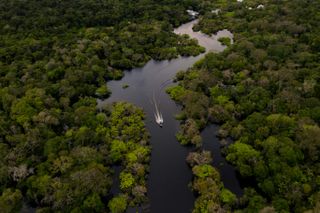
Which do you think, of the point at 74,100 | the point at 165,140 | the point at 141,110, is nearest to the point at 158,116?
the point at 141,110

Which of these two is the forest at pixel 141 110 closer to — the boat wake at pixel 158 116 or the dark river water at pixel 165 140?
the dark river water at pixel 165 140

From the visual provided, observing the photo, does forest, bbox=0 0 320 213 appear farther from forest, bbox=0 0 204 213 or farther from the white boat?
the white boat

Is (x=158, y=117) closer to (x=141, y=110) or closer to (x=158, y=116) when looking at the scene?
(x=158, y=116)

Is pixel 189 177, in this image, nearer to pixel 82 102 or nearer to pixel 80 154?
pixel 80 154

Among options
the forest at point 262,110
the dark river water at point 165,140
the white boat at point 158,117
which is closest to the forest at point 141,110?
the forest at point 262,110

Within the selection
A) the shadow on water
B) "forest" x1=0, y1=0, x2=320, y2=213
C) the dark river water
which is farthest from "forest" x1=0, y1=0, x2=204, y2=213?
the shadow on water

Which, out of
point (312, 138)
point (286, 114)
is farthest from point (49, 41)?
point (312, 138)
